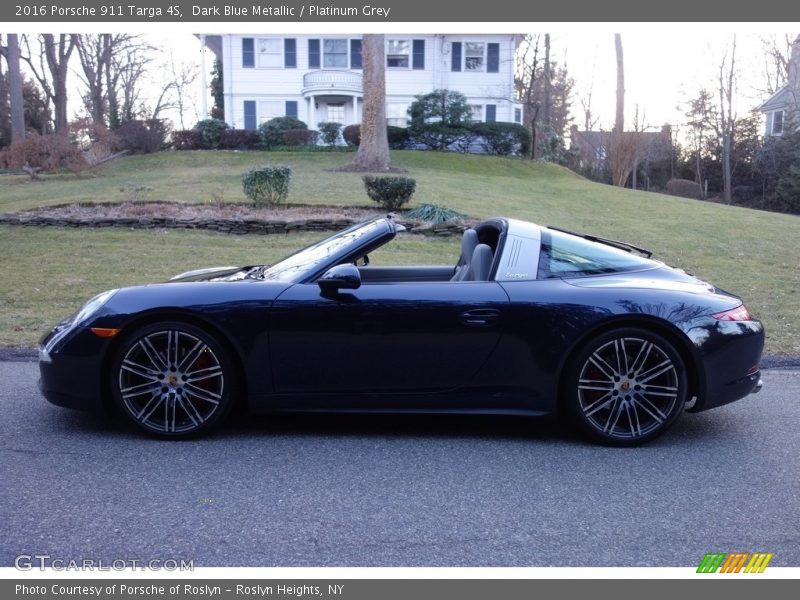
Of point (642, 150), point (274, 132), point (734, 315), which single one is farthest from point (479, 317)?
point (642, 150)

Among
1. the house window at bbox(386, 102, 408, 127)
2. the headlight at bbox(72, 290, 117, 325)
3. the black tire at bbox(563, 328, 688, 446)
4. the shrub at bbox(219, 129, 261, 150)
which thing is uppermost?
the house window at bbox(386, 102, 408, 127)

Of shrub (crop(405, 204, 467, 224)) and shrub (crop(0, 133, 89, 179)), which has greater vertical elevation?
shrub (crop(0, 133, 89, 179))

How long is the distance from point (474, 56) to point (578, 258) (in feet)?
109

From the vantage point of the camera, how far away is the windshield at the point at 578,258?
15.9ft

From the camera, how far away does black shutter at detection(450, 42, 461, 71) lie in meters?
36.2

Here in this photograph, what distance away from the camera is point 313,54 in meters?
36.2

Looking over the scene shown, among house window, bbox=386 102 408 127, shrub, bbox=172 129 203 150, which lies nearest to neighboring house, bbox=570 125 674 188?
house window, bbox=386 102 408 127

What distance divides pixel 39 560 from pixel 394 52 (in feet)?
116

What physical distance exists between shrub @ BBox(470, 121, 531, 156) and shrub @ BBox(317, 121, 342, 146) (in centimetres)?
558

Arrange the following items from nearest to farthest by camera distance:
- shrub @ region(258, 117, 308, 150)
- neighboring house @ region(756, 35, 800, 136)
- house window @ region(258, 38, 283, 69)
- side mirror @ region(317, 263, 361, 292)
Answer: side mirror @ region(317, 263, 361, 292) < shrub @ region(258, 117, 308, 150) < house window @ region(258, 38, 283, 69) < neighboring house @ region(756, 35, 800, 136)

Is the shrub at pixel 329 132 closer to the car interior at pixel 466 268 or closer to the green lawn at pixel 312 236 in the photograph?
the green lawn at pixel 312 236

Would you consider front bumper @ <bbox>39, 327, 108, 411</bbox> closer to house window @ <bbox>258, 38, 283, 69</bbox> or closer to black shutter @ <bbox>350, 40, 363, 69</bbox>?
black shutter @ <bbox>350, 40, 363, 69</bbox>

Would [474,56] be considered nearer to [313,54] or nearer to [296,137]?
[313,54]

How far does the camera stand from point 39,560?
3.09m
